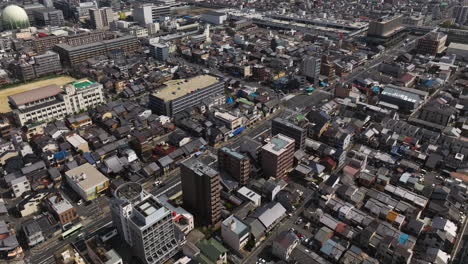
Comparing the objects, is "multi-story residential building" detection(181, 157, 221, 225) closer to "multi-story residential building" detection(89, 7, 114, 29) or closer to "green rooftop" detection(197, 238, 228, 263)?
"green rooftop" detection(197, 238, 228, 263)

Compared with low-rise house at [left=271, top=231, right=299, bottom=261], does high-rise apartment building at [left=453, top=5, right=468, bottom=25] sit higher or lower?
higher

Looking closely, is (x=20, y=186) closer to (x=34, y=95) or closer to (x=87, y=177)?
(x=87, y=177)

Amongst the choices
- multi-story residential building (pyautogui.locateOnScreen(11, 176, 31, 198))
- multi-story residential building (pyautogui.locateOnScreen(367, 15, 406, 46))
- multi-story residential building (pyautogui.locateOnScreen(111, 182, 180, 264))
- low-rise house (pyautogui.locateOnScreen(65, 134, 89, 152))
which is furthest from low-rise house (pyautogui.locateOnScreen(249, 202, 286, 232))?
multi-story residential building (pyautogui.locateOnScreen(367, 15, 406, 46))

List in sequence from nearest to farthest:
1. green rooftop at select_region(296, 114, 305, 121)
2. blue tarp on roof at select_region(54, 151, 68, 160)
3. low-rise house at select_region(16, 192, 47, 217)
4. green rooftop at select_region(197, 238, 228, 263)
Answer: green rooftop at select_region(197, 238, 228, 263)
low-rise house at select_region(16, 192, 47, 217)
blue tarp on roof at select_region(54, 151, 68, 160)
green rooftop at select_region(296, 114, 305, 121)

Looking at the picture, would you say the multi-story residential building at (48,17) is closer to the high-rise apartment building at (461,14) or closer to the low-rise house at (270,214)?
the low-rise house at (270,214)

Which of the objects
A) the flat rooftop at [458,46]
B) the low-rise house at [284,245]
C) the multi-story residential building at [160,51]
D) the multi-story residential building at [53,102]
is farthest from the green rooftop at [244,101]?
the flat rooftop at [458,46]

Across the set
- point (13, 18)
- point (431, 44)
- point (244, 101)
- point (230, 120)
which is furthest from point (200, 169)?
point (13, 18)
